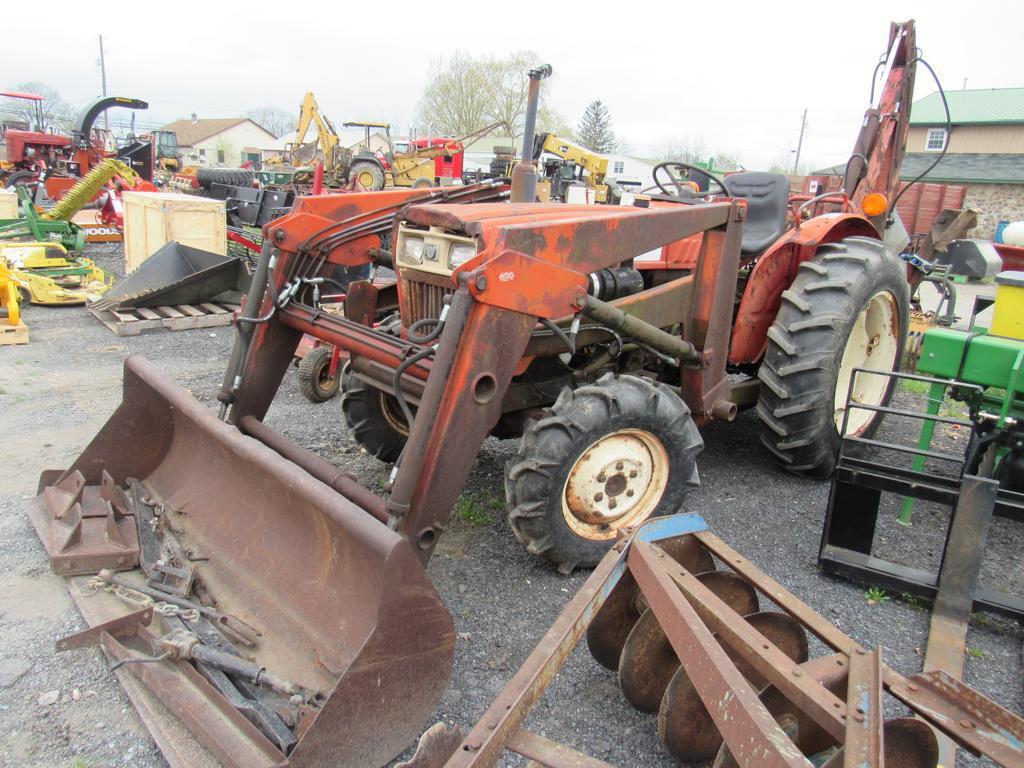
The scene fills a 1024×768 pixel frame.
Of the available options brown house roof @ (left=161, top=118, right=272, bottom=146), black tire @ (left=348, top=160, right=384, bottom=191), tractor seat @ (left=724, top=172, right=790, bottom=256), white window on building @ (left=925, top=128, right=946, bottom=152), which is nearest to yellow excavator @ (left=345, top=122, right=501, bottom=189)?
black tire @ (left=348, top=160, right=384, bottom=191)

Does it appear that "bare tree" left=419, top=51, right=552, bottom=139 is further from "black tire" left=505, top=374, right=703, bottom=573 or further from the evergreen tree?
"black tire" left=505, top=374, right=703, bottom=573

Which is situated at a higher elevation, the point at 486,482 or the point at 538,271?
the point at 538,271

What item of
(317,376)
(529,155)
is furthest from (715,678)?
(317,376)

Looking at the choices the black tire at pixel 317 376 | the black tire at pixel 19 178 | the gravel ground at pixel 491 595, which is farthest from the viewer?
the black tire at pixel 19 178

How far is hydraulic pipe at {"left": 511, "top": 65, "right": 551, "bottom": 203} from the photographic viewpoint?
3607mm

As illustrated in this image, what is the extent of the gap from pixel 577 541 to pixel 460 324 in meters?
1.15

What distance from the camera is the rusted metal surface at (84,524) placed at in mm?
2869

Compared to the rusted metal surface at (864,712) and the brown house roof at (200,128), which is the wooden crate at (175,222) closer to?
the rusted metal surface at (864,712)

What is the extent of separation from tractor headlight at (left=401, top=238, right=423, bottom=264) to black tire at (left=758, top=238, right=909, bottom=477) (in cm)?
194

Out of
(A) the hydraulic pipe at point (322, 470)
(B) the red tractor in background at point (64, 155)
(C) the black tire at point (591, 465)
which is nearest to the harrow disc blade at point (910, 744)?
(C) the black tire at point (591, 465)

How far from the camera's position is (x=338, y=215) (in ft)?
11.8

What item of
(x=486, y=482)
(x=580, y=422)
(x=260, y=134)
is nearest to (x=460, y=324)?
(x=580, y=422)

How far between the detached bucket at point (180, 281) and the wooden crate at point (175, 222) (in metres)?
0.38

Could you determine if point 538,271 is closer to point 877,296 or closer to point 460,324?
point 460,324
